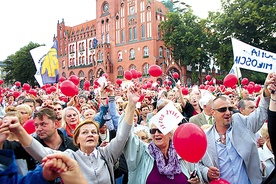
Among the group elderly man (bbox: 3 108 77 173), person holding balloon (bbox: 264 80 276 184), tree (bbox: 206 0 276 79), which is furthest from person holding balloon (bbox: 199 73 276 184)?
tree (bbox: 206 0 276 79)

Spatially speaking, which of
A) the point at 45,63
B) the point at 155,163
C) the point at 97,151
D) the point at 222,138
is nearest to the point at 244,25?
the point at 45,63

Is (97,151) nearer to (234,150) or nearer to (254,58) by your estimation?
(234,150)

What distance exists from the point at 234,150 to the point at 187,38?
33.2 m

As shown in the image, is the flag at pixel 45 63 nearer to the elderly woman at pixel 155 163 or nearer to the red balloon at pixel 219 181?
the elderly woman at pixel 155 163

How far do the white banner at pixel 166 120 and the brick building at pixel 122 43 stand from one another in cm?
3688

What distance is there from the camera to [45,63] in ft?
27.4

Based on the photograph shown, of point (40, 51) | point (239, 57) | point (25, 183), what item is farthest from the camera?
point (40, 51)

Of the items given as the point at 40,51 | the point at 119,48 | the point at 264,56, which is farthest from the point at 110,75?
the point at 264,56

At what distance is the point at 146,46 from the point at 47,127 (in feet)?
137

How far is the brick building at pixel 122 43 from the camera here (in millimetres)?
42938

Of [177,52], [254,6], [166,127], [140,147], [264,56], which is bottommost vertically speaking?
[140,147]

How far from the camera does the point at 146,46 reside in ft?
145

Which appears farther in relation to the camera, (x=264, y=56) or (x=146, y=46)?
(x=146, y=46)

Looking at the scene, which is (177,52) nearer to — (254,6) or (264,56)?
(254,6)
